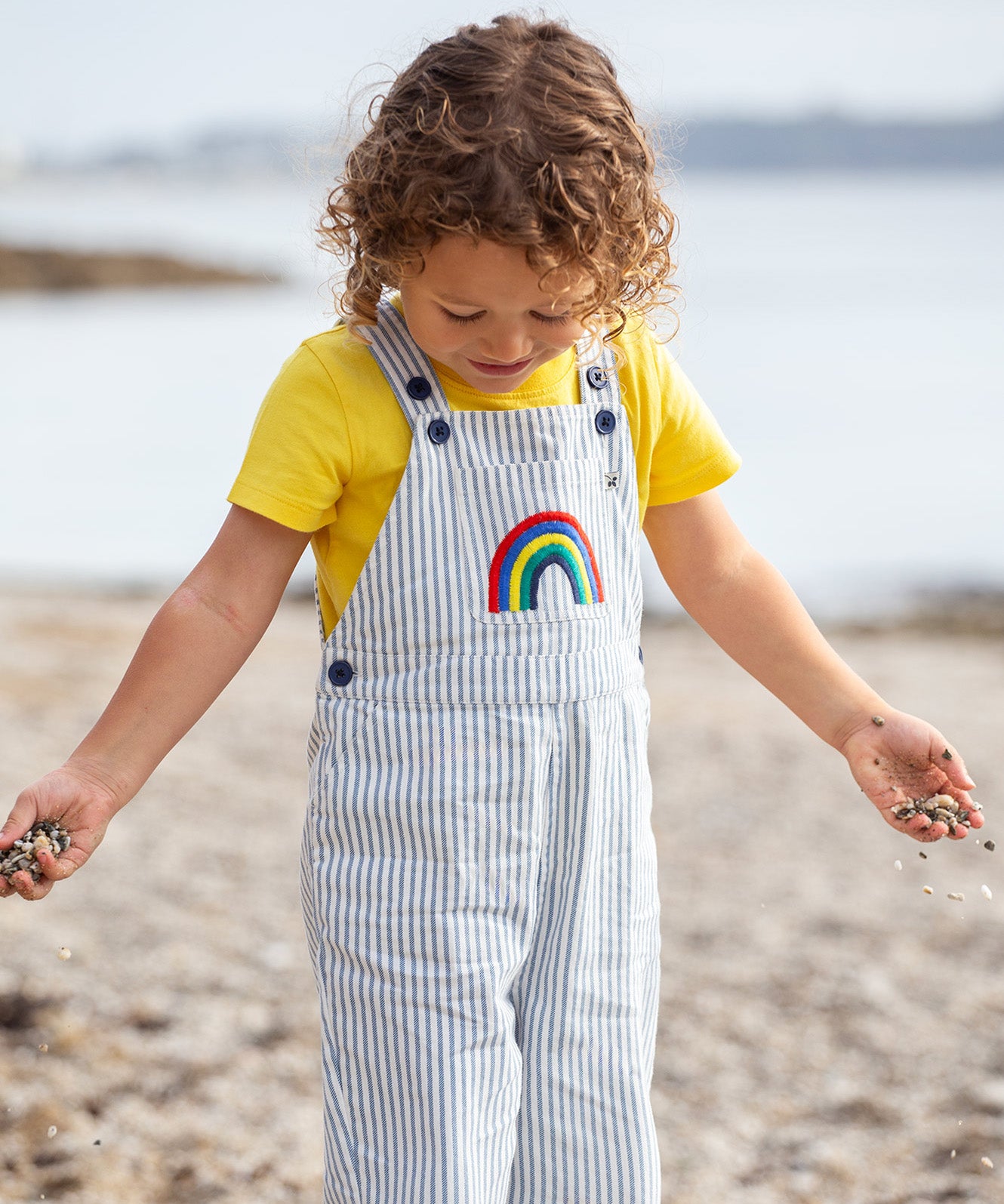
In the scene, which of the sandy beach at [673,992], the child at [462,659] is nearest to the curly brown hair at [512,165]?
the child at [462,659]

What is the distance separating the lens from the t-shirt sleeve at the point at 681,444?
5.00ft

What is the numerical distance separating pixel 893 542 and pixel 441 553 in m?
6.94

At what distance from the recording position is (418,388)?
140cm

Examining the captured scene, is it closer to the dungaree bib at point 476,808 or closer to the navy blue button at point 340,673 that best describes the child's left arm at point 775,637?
the dungaree bib at point 476,808

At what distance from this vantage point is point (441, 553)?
1.40 metres

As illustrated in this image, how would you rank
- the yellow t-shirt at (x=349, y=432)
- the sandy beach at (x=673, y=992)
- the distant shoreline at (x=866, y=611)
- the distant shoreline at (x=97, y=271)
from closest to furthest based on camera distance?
1. the yellow t-shirt at (x=349, y=432)
2. the sandy beach at (x=673, y=992)
3. the distant shoreline at (x=866, y=611)
4. the distant shoreline at (x=97, y=271)

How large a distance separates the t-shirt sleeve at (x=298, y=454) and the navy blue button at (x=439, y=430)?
0.08 metres

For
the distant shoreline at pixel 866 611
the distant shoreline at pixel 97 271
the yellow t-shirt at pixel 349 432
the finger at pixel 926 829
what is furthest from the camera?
the distant shoreline at pixel 97 271

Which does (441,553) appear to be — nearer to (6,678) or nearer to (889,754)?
(889,754)

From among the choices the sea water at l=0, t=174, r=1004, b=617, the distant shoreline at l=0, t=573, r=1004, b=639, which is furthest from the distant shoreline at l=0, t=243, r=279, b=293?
the distant shoreline at l=0, t=573, r=1004, b=639

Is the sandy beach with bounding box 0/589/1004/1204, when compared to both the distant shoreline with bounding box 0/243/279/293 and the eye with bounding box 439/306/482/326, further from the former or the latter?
the distant shoreline with bounding box 0/243/279/293

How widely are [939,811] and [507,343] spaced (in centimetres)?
70

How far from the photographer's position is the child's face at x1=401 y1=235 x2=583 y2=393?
128 cm

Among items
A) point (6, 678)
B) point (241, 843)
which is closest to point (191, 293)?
point (6, 678)
